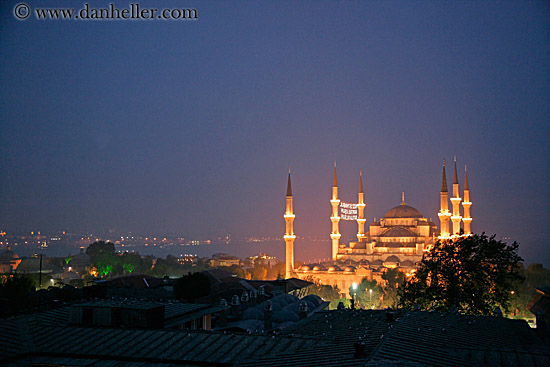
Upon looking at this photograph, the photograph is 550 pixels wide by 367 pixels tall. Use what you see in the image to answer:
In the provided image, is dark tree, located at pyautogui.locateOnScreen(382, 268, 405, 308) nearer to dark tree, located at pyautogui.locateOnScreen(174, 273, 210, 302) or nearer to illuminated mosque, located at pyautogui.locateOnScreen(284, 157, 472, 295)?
illuminated mosque, located at pyautogui.locateOnScreen(284, 157, 472, 295)

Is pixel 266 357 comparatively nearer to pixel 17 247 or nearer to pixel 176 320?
pixel 176 320

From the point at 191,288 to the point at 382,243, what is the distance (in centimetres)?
3642

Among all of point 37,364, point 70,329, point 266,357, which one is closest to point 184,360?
point 266,357

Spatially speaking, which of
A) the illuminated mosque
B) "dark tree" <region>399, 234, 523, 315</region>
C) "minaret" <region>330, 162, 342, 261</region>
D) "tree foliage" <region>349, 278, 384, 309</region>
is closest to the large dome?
the illuminated mosque

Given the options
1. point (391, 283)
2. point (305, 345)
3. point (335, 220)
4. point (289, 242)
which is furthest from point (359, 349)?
point (335, 220)

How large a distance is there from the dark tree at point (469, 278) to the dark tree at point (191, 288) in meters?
12.8

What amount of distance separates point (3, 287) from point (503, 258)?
2491 cm

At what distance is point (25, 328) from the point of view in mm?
15570

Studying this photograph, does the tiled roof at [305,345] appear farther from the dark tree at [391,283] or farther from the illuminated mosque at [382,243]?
the illuminated mosque at [382,243]

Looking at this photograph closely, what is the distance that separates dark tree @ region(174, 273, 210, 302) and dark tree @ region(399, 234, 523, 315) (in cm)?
1275

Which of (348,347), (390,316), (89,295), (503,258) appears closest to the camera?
(348,347)

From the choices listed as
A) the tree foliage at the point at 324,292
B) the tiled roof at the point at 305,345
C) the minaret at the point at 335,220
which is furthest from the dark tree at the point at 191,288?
the minaret at the point at 335,220

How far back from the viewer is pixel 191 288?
104 feet

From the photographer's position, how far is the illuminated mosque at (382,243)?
56.1 meters
